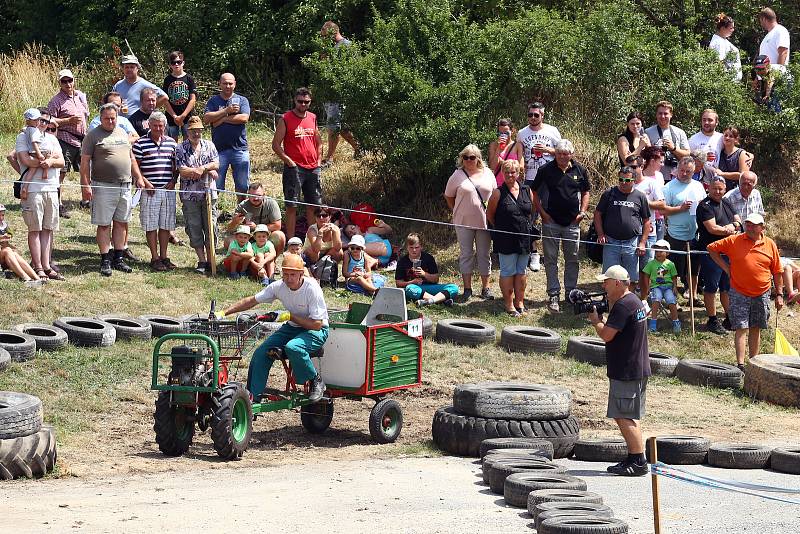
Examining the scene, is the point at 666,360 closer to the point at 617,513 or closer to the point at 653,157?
the point at 653,157

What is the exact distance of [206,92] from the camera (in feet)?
82.8

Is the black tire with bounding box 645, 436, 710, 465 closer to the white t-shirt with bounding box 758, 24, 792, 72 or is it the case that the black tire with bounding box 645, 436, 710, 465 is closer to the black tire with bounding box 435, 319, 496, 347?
the black tire with bounding box 435, 319, 496, 347

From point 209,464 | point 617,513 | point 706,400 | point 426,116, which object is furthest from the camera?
point 426,116

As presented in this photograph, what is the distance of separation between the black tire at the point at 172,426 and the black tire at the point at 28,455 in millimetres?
941

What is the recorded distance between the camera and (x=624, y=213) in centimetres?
1709

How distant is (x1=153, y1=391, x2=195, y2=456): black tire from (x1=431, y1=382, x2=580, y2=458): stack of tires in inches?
92.8

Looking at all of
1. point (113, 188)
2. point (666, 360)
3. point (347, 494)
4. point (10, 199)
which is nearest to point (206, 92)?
point (10, 199)

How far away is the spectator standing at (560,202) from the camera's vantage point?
17.5 m

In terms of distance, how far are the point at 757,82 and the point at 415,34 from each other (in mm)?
6170

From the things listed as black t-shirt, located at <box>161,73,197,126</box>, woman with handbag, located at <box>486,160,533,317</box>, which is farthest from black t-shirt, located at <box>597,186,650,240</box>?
black t-shirt, located at <box>161,73,197,126</box>

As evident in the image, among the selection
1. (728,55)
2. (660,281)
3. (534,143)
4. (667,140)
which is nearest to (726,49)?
(728,55)

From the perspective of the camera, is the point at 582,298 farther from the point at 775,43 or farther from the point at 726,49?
Answer: the point at 775,43

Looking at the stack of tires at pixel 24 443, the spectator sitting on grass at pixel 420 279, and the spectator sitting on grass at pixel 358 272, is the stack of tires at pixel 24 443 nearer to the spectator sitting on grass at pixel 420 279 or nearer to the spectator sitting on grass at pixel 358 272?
the spectator sitting on grass at pixel 358 272

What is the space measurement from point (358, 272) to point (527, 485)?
27.2 feet
